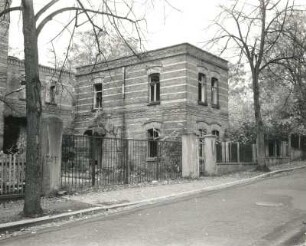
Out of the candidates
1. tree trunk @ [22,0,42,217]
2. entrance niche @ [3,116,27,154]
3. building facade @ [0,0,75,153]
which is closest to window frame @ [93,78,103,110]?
building facade @ [0,0,75,153]

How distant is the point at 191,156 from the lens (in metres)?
20.3

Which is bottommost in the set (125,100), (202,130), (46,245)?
(46,245)

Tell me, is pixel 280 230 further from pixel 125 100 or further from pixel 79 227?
pixel 125 100

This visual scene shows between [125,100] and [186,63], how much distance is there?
17.4ft

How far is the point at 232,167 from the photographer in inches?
938

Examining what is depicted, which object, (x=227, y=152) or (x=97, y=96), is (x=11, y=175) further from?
(x=97, y=96)

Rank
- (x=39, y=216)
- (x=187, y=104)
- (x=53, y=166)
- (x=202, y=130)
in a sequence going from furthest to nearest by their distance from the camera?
1. (x=202, y=130)
2. (x=187, y=104)
3. (x=53, y=166)
4. (x=39, y=216)

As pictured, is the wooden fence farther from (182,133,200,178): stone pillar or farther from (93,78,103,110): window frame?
(93,78,103,110): window frame

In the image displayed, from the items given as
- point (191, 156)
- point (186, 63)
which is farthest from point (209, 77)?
point (191, 156)

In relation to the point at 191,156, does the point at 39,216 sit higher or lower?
lower

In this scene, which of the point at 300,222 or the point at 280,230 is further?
the point at 300,222

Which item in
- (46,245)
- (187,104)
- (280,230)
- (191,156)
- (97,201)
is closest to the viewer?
(46,245)

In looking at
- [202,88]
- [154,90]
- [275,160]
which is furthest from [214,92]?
[275,160]

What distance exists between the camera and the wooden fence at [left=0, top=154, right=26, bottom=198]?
12.2 metres
